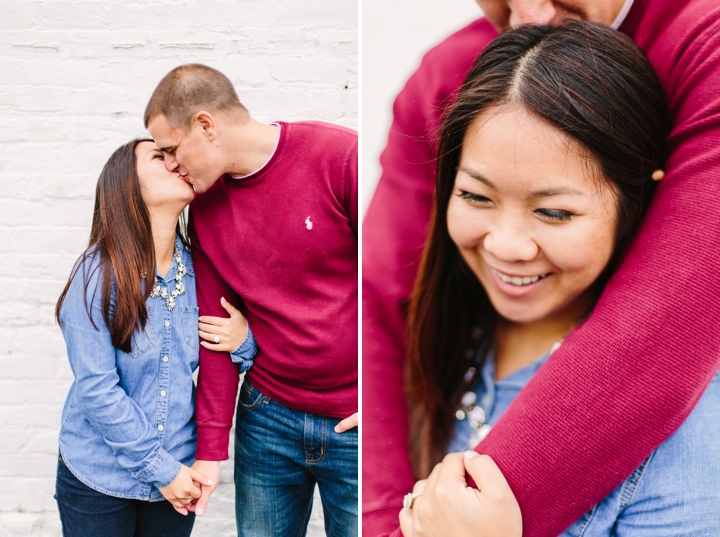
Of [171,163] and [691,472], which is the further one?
[171,163]

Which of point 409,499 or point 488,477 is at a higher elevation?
point 488,477

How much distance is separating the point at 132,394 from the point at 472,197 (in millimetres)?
720

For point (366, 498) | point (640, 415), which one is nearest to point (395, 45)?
point (640, 415)

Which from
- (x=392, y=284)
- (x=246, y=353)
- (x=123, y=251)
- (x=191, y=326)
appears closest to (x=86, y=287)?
(x=123, y=251)

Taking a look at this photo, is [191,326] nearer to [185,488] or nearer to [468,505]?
[185,488]

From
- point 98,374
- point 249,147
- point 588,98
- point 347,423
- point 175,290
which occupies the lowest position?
point 347,423

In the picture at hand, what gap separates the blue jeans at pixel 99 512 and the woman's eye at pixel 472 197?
842mm

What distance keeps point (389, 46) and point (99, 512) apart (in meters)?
0.97

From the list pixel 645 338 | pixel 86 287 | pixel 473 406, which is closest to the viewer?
pixel 645 338

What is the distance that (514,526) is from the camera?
2.31ft

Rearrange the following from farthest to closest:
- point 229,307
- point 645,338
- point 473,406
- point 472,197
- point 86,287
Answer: point 229,307 → point 86,287 → point 473,406 → point 472,197 → point 645,338

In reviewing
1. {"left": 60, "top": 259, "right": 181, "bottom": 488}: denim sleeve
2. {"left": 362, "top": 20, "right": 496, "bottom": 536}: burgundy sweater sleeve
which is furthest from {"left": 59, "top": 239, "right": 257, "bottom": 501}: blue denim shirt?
{"left": 362, "top": 20, "right": 496, "bottom": 536}: burgundy sweater sleeve

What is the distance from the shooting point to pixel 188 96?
1.01 meters

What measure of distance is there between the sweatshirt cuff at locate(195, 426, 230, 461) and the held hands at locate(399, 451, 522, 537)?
1.60 ft
